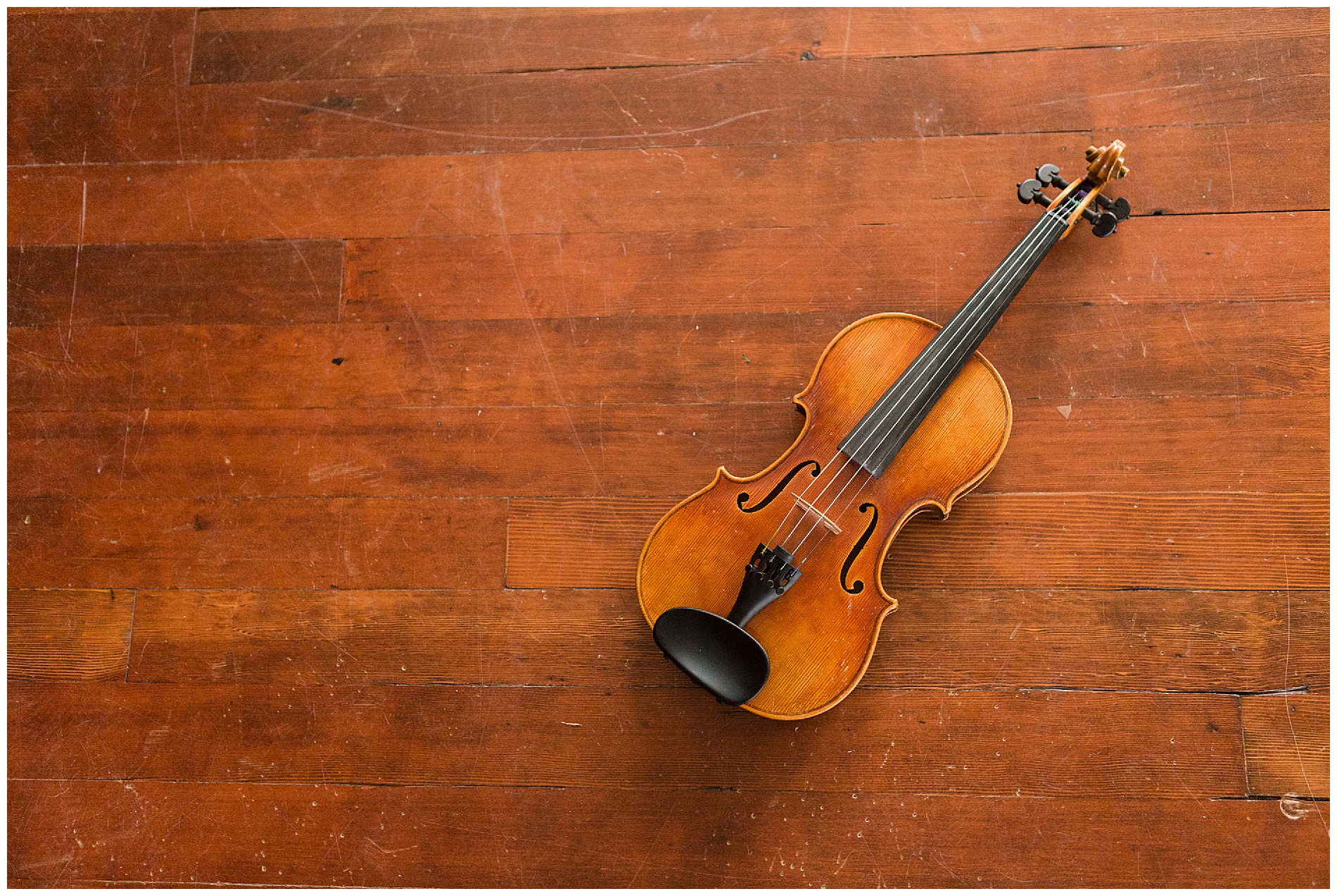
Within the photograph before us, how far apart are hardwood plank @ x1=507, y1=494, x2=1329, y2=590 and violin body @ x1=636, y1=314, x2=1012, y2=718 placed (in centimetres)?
20

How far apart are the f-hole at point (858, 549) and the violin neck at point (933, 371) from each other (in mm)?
59

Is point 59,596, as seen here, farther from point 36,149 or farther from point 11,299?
point 36,149

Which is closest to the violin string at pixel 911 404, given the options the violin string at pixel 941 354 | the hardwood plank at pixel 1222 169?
the violin string at pixel 941 354

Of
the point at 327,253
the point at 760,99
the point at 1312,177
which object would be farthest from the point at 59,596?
the point at 1312,177

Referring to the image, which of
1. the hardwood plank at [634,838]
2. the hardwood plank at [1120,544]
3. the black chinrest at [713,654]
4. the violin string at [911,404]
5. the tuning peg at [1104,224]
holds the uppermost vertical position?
the tuning peg at [1104,224]

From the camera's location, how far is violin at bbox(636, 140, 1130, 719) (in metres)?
1.23

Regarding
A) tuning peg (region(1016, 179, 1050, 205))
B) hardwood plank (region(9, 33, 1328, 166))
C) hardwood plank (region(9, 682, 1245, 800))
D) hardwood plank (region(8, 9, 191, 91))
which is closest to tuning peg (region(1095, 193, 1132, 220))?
tuning peg (region(1016, 179, 1050, 205))

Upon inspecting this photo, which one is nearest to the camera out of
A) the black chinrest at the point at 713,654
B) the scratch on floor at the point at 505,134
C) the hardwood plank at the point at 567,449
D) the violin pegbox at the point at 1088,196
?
the black chinrest at the point at 713,654

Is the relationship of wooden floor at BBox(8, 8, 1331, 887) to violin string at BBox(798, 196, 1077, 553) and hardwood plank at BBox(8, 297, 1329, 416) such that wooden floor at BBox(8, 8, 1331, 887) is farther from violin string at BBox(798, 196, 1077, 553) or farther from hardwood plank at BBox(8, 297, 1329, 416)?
violin string at BBox(798, 196, 1077, 553)

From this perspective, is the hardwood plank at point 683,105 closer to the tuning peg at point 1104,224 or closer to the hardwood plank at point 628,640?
the tuning peg at point 1104,224

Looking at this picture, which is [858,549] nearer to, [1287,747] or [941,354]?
[941,354]

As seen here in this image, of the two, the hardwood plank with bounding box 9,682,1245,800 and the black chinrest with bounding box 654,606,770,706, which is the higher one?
the black chinrest with bounding box 654,606,770,706

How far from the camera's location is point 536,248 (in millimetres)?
1545

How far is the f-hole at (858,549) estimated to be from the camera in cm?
124
